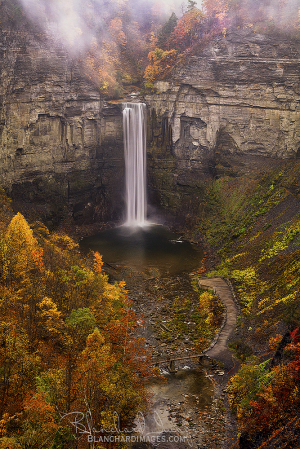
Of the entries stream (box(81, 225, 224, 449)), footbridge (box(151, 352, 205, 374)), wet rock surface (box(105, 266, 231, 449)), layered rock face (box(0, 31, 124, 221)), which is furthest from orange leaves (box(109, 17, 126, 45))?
footbridge (box(151, 352, 205, 374))

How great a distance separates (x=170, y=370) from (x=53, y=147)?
122ft

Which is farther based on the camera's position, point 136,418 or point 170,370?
point 170,370

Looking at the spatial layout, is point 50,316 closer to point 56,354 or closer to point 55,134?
point 56,354

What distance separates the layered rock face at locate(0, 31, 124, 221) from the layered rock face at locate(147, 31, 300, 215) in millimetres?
7452

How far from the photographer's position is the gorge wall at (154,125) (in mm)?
49719

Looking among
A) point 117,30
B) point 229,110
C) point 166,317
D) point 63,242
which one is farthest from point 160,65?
point 166,317

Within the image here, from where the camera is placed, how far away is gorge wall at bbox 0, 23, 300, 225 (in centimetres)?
4972

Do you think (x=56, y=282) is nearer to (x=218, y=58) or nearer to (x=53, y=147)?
(x=53, y=147)

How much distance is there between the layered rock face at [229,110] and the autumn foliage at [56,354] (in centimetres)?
3464

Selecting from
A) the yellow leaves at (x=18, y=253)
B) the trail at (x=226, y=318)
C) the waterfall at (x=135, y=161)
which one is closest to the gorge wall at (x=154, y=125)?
the waterfall at (x=135, y=161)

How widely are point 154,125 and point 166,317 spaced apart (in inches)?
1370

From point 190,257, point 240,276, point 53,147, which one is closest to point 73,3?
point 53,147

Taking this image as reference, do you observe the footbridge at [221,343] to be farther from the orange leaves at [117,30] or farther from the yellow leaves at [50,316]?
the orange leaves at [117,30]

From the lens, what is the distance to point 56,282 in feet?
84.7
